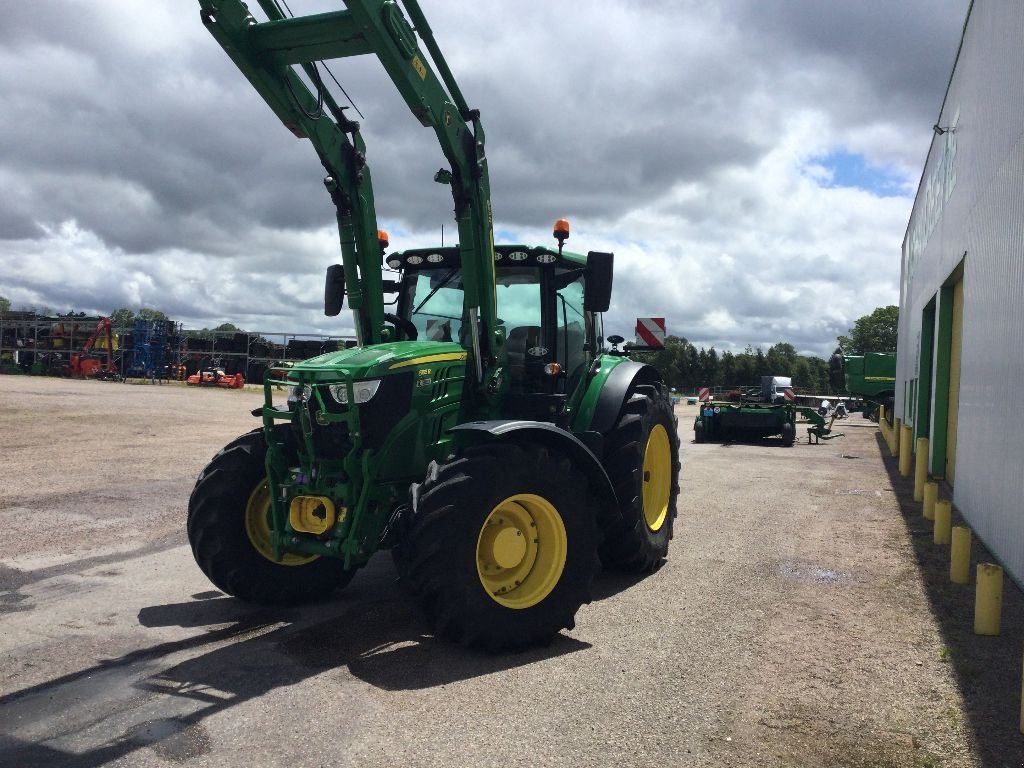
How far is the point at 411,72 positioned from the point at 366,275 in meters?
1.64

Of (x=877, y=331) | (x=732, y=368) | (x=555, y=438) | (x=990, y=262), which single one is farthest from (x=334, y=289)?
(x=877, y=331)

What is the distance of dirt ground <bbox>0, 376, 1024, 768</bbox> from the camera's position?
12.0ft

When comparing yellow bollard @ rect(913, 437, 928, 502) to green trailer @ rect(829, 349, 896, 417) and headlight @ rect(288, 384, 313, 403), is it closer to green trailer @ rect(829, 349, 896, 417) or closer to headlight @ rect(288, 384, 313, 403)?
headlight @ rect(288, 384, 313, 403)

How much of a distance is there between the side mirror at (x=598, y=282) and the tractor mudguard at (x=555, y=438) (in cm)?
131

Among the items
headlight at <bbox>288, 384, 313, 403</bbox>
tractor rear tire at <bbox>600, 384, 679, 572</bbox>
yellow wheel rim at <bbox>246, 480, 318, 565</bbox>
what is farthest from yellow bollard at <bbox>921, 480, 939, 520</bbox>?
headlight at <bbox>288, 384, 313, 403</bbox>

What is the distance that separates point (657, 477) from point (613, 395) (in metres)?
1.29

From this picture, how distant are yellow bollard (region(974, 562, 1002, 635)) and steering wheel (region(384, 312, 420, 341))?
439cm

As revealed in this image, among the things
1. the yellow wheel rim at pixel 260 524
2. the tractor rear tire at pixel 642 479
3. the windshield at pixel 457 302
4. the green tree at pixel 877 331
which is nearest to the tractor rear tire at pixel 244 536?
the yellow wheel rim at pixel 260 524

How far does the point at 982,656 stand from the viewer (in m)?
4.86

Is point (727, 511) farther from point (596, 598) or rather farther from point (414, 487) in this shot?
point (414, 487)

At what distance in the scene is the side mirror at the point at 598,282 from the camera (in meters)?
6.29

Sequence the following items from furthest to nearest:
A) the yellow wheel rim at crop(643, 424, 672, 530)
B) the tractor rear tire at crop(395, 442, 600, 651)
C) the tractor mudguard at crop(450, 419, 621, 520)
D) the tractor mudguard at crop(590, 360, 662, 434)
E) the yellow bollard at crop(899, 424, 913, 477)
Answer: the yellow bollard at crop(899, 424, 913, 477)
the yellow wheel rim at crop(643, 424, 672, 530)
the tractor mudguard at crop(590, 360, 662, 434)
the tractor mudguard at crop(450, 419, 621, 520)
the tractor rear tire at crop(395, 442, 600, 651)

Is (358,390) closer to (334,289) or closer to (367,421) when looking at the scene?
(367,421)

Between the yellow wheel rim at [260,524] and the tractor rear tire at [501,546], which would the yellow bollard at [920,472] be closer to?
the tractor rear tire at [501,546]
